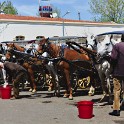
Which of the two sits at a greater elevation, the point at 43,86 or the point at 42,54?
the point at 42,54

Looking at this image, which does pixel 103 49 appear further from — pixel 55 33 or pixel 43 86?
pixel 55 33

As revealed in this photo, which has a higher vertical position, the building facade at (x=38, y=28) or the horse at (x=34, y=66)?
the building facade at (x=38, y=28)

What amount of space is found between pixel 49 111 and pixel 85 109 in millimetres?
1679

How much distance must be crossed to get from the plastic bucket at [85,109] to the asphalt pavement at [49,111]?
0.39 feet

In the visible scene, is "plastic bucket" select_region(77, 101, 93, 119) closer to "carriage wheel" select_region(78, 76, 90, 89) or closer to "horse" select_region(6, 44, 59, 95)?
"horse" select_region(6, 44, 59, 95)

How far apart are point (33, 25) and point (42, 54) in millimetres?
23383

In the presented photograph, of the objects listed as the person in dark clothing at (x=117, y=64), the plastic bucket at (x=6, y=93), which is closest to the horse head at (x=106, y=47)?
the person in dark clothing at (x=117, y=64)

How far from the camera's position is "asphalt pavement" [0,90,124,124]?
9.75 meters

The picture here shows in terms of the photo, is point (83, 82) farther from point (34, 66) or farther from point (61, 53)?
point (61, 53)

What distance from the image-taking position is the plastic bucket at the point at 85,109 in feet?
32.0

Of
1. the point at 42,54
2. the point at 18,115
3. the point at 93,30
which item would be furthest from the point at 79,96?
the point at 93,30

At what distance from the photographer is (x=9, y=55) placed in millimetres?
14562

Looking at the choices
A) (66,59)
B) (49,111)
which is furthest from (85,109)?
(66,59)

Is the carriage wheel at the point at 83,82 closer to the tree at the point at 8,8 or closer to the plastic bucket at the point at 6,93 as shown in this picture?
the plastic bucket at the point at 6,93
